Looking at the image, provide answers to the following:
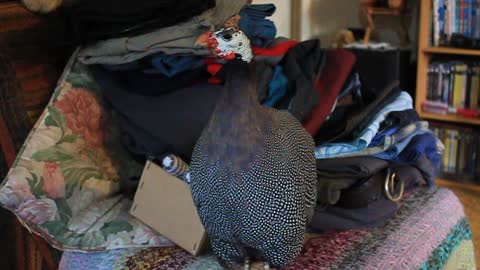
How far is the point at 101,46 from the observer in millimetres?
1366

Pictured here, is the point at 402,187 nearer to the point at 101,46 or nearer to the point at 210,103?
the point at 210,103

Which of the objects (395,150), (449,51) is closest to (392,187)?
(395,150)

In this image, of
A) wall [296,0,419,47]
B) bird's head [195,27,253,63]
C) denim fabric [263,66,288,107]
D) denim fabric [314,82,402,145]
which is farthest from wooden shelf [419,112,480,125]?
bird's head [195,27,253,63]

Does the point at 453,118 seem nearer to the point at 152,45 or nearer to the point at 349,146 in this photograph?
the point at 349,146

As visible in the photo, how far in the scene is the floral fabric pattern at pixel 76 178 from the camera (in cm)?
120

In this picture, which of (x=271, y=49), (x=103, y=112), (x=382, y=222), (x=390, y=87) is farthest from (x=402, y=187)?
(x=103, y=112)

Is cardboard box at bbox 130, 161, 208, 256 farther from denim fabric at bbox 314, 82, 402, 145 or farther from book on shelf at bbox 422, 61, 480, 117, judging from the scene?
book on shelf at bbox 422, 61, 480, 117

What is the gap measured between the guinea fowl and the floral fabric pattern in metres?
0.28

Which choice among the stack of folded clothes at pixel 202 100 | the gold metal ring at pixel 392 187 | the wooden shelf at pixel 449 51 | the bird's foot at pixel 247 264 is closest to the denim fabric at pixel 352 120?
the stack of folded clothes at pixel 202 100

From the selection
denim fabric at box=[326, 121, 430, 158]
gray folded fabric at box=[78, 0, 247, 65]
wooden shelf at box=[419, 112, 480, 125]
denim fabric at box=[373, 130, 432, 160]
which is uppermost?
gray folded fabric at box=[78, 0, 247, 65]

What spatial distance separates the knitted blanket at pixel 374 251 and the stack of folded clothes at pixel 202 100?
6 centimetres

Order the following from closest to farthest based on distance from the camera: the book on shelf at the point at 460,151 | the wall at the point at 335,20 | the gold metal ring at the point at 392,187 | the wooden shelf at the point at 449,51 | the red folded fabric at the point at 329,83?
the gold metal ring at the point at 392,187, the red folded fabric at the point at 329,83, the wooden shelf at the point at 449,51, the book on shelf at the point at 460,151, the wall at the point at 335,20

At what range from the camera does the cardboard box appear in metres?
1.18

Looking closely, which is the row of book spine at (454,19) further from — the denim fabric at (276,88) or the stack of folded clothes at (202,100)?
the denim fabric at (276,88)
